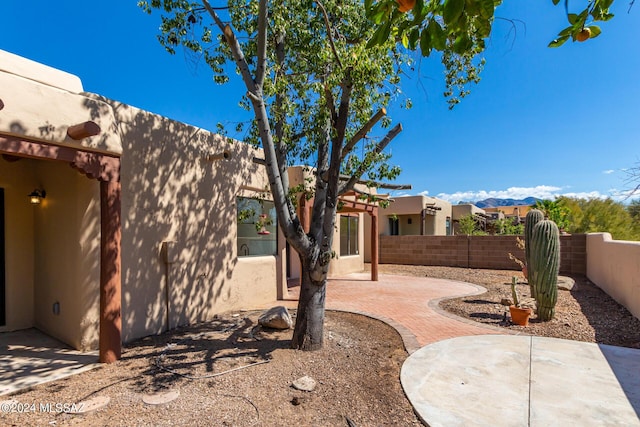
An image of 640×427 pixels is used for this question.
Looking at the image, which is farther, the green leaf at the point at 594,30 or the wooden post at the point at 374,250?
the wooden post at the point at 374,250

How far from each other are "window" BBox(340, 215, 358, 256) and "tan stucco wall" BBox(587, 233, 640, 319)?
8.75 m

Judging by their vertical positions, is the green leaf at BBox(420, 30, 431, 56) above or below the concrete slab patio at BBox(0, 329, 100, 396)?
above

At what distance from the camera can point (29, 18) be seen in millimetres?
7754

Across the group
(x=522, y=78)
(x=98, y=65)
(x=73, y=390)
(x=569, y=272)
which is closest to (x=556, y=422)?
(x=73, y=390)

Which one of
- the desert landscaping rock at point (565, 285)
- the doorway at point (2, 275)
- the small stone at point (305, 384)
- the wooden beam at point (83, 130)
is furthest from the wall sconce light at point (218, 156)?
the desert landscaping rock at point (565, 285)

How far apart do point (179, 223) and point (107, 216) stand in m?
2.00

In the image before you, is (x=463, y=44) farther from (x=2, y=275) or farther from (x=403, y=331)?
(x=2, y=275)

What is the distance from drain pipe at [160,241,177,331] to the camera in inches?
244

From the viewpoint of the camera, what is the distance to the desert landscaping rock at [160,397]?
3672mm

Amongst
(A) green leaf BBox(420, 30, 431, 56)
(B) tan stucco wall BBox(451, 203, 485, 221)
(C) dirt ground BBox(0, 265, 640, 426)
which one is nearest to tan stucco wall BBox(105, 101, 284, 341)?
(C) dirt ground BBox(0, 265, 640, 426)

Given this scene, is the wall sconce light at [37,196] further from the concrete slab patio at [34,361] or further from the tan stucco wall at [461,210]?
the tan stucco wall at [461,210]

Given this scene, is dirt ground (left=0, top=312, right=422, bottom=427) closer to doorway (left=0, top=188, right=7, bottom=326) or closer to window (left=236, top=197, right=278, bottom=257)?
doorway (left=0, top=188, right=7, bottom=326)

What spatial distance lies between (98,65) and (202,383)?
845cm

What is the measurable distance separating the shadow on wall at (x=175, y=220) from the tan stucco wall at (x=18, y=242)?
6.67 ft
